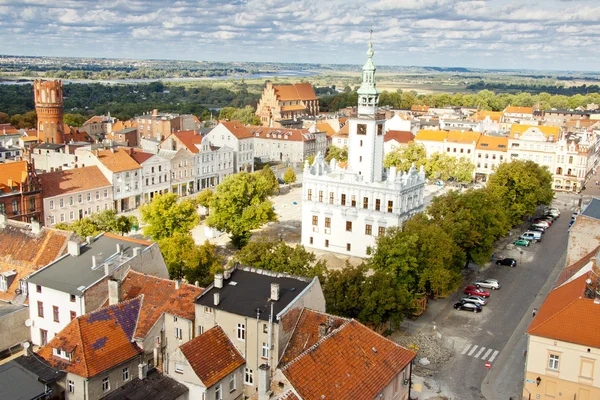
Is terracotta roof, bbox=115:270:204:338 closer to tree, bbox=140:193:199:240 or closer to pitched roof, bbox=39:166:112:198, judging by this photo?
tree, bbox=140:193:199:240

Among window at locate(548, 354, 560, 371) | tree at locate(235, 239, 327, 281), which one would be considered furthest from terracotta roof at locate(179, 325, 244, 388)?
window at locate(548, 354, 560, 371)

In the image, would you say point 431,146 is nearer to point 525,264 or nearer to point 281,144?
point 281,144

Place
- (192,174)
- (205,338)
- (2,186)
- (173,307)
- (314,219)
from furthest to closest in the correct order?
(192,174)
(314,219)
(2,186)
(173,307)
(205,338)

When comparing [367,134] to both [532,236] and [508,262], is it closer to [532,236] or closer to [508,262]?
[508,262]

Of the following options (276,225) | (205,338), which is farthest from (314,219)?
(205,338)

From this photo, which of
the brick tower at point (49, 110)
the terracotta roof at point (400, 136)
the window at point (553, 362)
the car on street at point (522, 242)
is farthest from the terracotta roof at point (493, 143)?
the window at point (553, 362)
